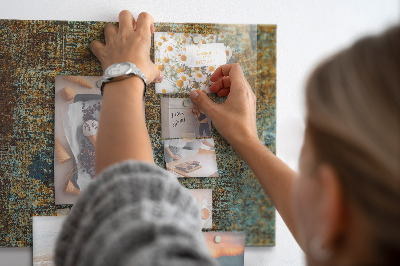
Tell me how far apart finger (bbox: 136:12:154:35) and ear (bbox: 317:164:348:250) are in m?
0.52

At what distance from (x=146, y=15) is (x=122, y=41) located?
0.08 m

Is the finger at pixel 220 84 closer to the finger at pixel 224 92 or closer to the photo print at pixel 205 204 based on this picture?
the finger at pixel 224 92

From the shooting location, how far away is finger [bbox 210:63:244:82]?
820mm

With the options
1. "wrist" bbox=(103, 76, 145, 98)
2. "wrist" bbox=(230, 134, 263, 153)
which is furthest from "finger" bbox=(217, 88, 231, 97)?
"wrist" bbox=(103, 76, 145, 98)

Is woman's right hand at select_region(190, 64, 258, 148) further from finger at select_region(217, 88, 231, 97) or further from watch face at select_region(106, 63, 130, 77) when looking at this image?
watch face at select_region(106, 63, 130, 77)

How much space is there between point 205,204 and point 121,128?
328mm

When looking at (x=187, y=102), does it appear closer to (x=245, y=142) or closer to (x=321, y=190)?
(x=245, y=142)

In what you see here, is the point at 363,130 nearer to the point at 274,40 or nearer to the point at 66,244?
the point at 66,244

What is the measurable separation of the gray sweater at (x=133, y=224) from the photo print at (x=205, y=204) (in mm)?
304

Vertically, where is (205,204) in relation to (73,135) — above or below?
below

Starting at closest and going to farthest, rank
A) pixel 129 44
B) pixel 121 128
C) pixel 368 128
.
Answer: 1. pixel 368 128
2. pixel 121 128
3. pixel 129 44

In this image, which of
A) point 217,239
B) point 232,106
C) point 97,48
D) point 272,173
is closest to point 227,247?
point 217,239

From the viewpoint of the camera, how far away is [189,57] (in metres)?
0.84

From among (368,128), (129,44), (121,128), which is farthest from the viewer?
(129,44)
